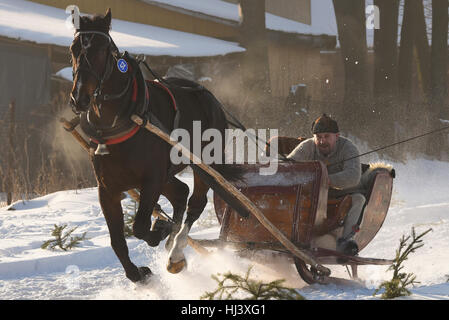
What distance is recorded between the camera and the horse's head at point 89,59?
4363mm

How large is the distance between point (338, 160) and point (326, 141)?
22cm

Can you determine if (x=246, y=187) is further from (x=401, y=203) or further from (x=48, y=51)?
(x=48, y=51)

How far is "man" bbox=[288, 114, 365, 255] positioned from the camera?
5.63 metres

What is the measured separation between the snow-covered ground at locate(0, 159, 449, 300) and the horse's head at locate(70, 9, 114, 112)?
5.57 ft

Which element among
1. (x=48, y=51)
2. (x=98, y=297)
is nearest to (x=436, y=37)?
(x=48, y=51)

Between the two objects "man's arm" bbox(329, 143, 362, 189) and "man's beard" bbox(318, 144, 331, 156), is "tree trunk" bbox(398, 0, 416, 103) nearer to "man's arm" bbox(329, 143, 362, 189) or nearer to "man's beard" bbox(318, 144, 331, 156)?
"man's beard" bbox(318, 144, 331, 156)

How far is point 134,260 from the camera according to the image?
687 centimetres

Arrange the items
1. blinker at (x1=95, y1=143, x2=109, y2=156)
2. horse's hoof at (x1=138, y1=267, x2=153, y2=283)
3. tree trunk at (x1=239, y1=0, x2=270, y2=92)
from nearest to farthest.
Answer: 1. blinker at (x1=95, y1=143, x2=109, y2=156)
2. horse's hoof at (x1=138, y1=267, x2=153, y2=283)
3. tree trunk at (x1=239, y1=0, x2=270, y2=92)

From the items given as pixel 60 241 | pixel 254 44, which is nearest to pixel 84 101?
pixel 60 241

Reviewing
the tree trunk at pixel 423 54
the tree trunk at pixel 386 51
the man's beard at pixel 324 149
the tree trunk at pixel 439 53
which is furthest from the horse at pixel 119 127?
the tree trunk at pixel 423 54
